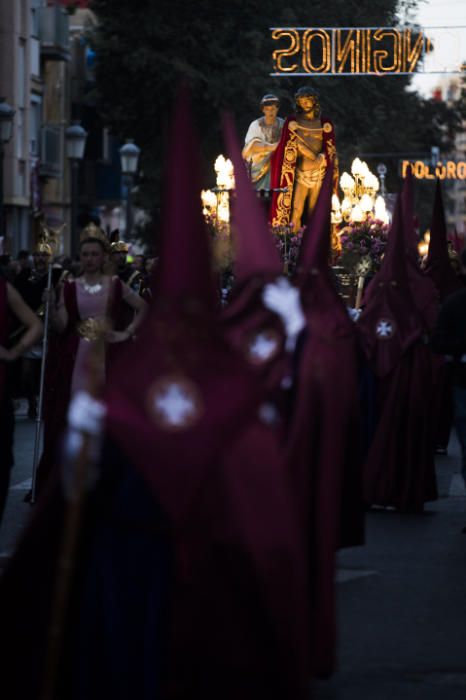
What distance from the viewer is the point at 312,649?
6656mm

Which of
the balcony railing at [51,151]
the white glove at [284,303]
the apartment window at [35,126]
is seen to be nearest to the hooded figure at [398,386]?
the white glove at [284,303]

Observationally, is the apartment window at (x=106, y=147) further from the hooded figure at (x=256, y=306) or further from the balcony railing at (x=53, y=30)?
the hooded figure at (x=256, y=306)

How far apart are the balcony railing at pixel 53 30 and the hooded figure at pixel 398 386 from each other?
38.4m

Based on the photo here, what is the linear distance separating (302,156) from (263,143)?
2.27 feet

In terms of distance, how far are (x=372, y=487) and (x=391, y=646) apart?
515cm

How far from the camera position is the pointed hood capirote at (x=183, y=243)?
534 cm

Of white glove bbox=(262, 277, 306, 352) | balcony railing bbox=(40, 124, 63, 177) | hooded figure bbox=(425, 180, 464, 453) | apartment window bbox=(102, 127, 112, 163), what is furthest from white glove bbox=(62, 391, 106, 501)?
apartment window bbox=(102, 127, 112, 163)

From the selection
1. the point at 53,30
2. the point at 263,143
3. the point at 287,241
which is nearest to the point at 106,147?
the point at 53,30

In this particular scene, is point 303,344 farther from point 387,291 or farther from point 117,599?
point 387,291

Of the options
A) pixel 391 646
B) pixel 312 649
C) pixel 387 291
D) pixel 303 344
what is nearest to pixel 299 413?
pixel 303 344

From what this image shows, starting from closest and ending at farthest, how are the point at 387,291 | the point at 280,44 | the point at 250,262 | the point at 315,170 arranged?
the point at 250,262, the point at 387,291, the point at 315,170, the point at 280,44

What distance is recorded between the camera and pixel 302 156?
24375 millimetres

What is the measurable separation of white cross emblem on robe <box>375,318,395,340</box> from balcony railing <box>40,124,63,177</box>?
1547 inches

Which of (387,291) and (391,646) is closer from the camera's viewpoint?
(391,646)
